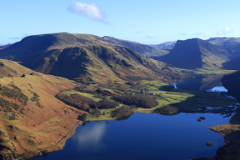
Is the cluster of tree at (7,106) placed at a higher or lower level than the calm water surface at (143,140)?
higher

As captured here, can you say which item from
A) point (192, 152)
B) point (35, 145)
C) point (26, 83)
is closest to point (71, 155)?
point (35, 145)

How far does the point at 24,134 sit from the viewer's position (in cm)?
11319

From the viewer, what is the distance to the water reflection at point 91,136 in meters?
120

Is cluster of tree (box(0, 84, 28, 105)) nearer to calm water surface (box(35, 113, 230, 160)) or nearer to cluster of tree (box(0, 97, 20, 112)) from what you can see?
cluster of tree (box(0, 97, 20, 112))

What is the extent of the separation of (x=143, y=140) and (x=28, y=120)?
2869 inches

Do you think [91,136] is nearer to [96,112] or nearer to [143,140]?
[143,140]

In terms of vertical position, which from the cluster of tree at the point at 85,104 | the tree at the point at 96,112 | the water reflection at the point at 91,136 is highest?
the cluster of tree at the point at 85,104

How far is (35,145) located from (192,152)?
Result: 275 ft

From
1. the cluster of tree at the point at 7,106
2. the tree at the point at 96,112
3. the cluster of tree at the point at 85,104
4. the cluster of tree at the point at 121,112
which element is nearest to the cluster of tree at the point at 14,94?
the cluster of tree at the point at 7,106

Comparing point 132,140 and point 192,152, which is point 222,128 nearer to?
point 192,152

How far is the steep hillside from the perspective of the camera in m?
107

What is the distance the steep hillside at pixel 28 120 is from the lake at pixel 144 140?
30.5 feet

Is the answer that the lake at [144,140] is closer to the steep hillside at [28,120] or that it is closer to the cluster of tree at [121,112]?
the cluster of tree at [121,112]

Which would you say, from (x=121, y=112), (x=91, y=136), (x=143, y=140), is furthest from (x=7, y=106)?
(x=121, y=112)
